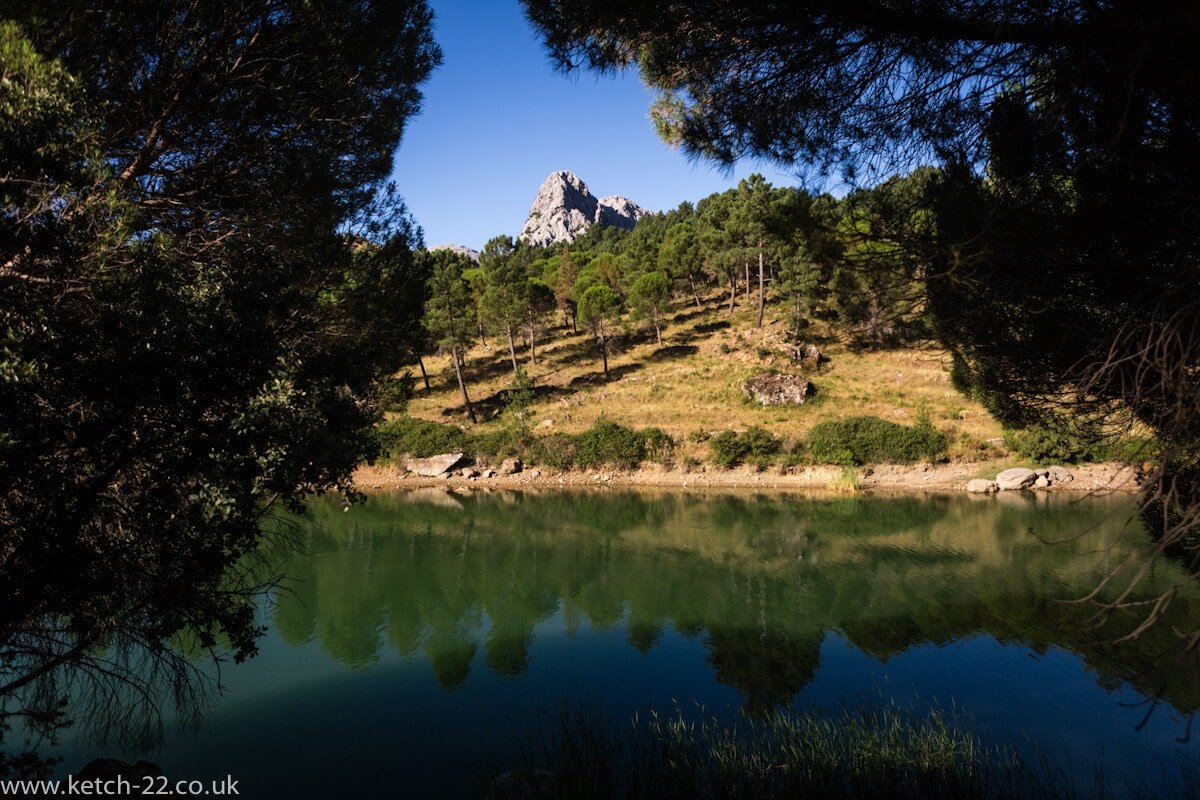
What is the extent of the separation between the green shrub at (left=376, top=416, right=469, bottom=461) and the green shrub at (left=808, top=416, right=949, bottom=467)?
1775 cm

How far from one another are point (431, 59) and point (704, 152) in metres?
5.01

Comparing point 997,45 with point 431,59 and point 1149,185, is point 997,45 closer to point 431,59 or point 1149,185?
point 1149,185

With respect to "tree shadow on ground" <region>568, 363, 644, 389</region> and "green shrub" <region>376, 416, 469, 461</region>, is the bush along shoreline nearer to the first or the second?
"green shrub" <region>376, 416, 469, 461</region>

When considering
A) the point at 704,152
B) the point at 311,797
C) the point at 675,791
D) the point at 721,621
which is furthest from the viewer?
the point at 721,621

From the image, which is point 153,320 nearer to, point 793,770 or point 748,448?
point 793,770

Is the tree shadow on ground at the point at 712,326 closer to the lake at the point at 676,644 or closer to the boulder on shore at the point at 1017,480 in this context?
the boulder on shore at the point at 1017,480

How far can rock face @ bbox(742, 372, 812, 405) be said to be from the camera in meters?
34.7

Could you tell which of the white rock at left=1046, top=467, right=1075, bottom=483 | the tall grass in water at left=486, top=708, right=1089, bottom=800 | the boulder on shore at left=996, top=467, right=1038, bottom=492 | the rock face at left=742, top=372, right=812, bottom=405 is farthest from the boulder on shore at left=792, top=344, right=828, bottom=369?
the tall grass in water at left=486, top=708, right=1089, bottom=800

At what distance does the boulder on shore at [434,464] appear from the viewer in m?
33.2

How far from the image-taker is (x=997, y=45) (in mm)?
4781

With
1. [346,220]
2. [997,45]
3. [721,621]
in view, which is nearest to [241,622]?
[346,220]

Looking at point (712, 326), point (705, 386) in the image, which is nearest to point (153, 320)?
point (705, 386)

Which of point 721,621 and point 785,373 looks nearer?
point 721,621

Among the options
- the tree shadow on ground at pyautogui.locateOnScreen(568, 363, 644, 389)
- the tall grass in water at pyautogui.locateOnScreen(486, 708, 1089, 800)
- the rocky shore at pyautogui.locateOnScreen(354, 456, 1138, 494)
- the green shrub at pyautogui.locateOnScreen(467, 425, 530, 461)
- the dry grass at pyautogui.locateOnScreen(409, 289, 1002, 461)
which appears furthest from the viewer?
the tree shadow on ground at pyautogui.locateOnScreen(568, 363, 644, 389)
